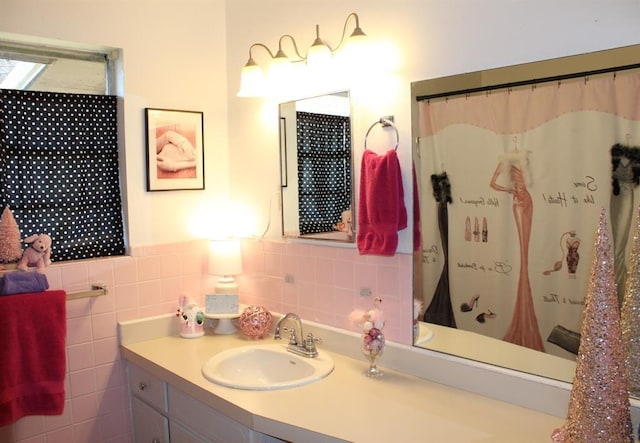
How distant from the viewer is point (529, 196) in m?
1.60

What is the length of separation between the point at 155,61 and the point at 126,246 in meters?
0.82

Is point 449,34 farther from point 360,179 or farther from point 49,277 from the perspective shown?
point 49,277

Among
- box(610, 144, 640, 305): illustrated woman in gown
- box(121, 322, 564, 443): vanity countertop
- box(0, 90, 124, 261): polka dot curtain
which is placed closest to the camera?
box(610, 144, 640, 305): illustrated woman in gown

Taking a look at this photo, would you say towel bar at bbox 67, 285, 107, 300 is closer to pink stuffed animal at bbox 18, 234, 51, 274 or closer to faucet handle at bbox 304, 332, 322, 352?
pink stuffed animal at bbox 18, 234, 51, 274

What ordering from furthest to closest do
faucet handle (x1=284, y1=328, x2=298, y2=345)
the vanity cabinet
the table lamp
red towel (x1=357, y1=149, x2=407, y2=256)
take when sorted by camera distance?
the table lamp → faucet handle (x1=284, y1=328, x2=298, y2=345) → red towel (x1=357, y1=149, x2=407, y2=256) → the vanity cabinet

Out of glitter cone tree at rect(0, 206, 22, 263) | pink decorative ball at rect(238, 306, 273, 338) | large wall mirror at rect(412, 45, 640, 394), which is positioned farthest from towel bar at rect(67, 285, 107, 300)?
large wall mirror at rect(412, 45, 640, 394)

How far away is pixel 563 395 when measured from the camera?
5.05ft

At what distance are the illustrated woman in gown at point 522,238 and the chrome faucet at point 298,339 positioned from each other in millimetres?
812

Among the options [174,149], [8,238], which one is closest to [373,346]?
[174,149]

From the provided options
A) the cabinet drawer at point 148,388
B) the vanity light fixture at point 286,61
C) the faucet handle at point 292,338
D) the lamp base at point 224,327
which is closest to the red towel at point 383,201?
the vanity light fixture at point 286,61

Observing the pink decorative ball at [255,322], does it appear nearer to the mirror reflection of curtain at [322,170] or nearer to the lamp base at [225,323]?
the lamp base at [225,323]

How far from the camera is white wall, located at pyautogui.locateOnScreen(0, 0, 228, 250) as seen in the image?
2207 millimetres

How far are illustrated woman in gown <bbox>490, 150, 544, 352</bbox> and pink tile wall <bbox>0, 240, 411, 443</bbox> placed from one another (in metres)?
0.44

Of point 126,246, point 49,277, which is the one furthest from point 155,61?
point 49,277
